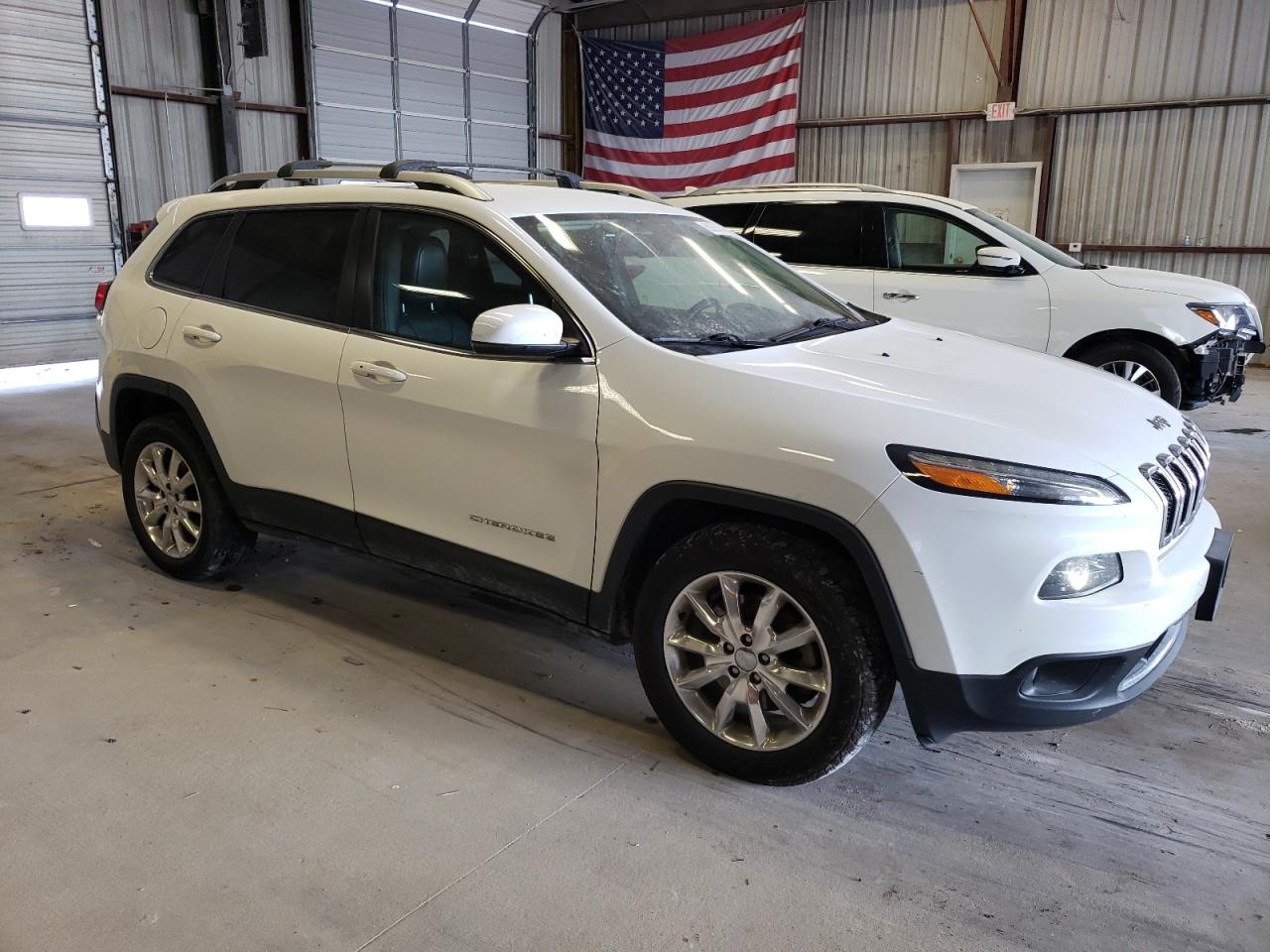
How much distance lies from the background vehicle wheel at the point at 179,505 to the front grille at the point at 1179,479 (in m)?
3.37

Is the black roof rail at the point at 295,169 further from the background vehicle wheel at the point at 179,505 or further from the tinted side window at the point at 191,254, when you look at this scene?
the background vehicle wheel at the point at 179,505

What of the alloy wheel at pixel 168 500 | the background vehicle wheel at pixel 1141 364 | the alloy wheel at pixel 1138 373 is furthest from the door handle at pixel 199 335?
the alloy wheel at pixel 1138 373

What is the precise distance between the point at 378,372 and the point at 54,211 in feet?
32.4

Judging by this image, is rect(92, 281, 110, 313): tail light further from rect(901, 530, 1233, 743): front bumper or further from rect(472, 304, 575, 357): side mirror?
rect(901, 530, 1233, 743): front bumper

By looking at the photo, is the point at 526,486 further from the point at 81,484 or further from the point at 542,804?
the point at 81,484

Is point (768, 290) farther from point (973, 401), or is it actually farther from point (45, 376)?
point (45, 376)

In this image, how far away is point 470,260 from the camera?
10.5 ft

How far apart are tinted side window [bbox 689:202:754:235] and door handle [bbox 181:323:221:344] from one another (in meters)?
4.81

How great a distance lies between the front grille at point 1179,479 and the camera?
2463 mm

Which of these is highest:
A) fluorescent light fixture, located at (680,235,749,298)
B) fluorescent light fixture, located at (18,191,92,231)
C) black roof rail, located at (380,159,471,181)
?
fluorescent light fixture, located at (18,191,92,231)

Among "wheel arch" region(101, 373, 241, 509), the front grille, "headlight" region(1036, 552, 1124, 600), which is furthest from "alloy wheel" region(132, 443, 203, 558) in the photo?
the front grille

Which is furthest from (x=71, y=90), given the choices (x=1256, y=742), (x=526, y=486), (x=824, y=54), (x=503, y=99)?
(x=1256, y=742)

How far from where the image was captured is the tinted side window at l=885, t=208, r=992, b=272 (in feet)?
23.6

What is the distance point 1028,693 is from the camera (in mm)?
2348
